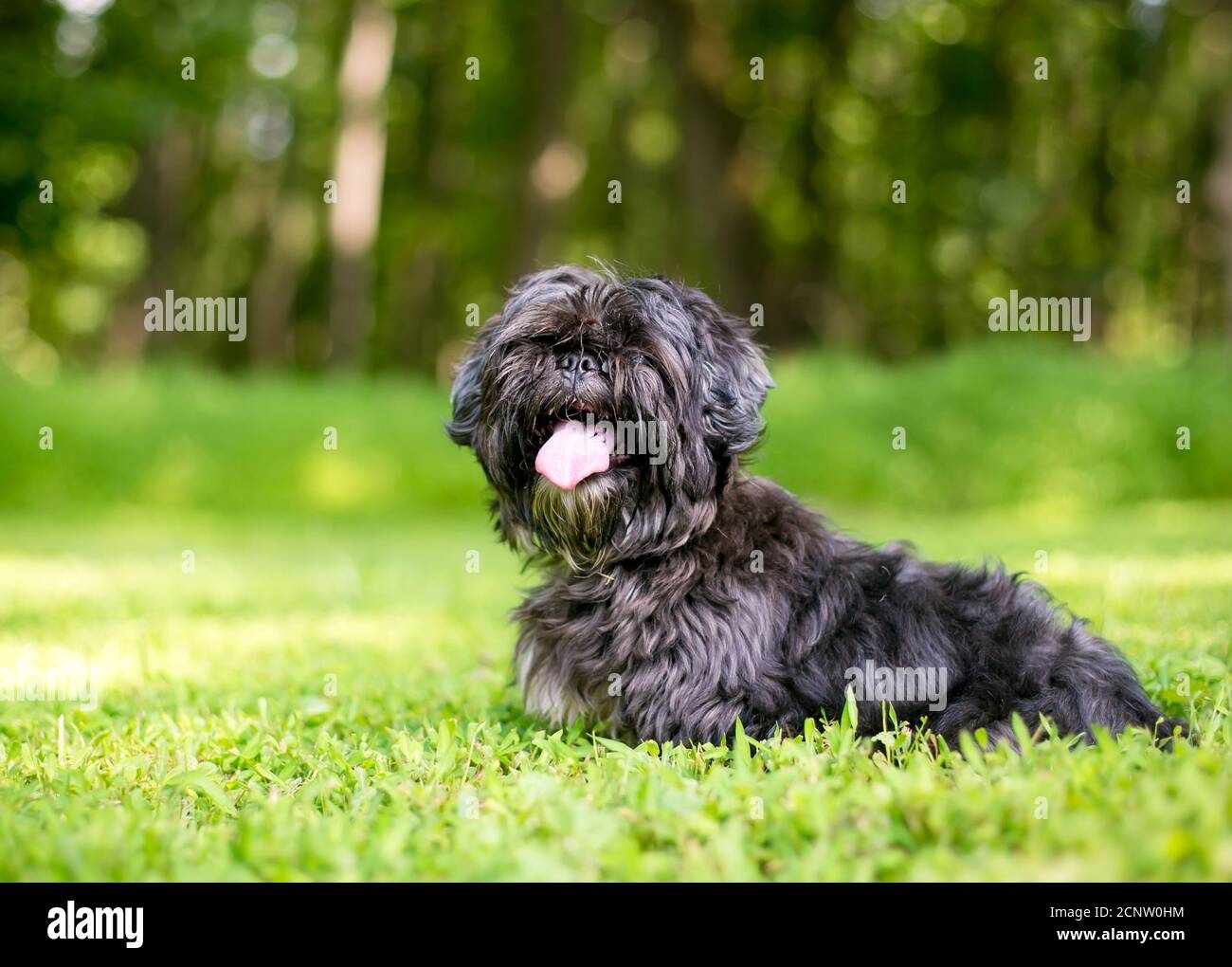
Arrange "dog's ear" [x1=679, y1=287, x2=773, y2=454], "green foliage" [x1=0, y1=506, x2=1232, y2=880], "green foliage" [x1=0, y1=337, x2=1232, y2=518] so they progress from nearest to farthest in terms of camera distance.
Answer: "green foliage" [x1=0, y1=506, x2=1232, y2=880]
"dog's ear" [x1=679, y1=287, x2=773, y2=454]
"green foliage" [x1=0, y1=337, x2=1232, y2=518]

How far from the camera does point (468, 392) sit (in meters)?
4.77

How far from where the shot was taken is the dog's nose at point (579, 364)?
426 cm

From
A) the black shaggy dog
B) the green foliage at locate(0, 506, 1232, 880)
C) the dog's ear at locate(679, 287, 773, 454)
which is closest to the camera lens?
the green foliage at locate(0, 506, 1232, 880)

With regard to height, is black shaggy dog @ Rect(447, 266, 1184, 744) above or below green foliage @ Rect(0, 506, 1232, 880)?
above

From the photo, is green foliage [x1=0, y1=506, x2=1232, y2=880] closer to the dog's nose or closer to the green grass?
the green grass

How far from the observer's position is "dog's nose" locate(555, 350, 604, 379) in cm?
426

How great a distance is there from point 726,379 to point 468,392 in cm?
106

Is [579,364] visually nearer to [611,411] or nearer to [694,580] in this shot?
[611,411]

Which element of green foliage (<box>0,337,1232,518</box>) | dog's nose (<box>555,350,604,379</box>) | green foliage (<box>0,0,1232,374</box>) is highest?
green foliage (<box>0,0,1232,374</box>)

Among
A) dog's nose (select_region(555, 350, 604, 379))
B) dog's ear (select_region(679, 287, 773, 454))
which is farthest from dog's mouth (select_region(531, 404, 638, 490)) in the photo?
dog's ear (select_region(679, 287, 773, 454))

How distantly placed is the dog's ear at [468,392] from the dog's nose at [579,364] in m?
0.48

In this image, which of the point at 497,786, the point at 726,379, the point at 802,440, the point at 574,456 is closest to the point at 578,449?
the point at 574,456

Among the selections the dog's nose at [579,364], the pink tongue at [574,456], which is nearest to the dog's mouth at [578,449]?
the pink tongue at [574,456]

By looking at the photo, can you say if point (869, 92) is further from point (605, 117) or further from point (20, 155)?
point (20, 155)
